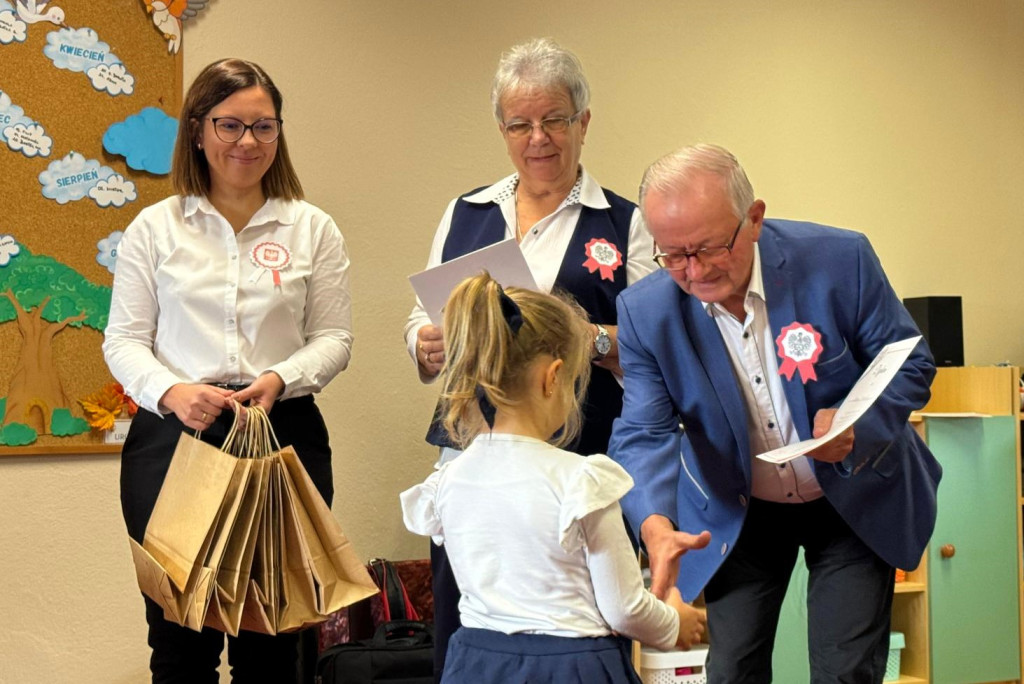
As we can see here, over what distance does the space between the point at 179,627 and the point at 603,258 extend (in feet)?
3.73

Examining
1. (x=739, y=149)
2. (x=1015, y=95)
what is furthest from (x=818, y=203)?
(x=1015, y=95)

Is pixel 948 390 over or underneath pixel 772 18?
underneath

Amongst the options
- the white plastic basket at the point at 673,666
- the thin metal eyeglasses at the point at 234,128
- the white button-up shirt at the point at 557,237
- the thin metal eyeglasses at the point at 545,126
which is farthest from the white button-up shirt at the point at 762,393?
the white plastic basket at the point at 673,666

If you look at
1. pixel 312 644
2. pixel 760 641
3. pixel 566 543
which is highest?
pixel 566 543

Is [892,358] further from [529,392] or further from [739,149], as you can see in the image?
[739,149]

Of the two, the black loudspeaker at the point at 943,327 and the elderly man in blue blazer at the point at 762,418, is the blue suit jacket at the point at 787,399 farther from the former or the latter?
the black loudspeaker at the point at 943,327

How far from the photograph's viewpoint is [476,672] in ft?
5.30

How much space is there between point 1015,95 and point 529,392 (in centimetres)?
395

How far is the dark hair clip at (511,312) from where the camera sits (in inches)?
65.0

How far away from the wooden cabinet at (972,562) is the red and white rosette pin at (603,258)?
6.15 feet

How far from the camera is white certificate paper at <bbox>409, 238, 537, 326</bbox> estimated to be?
2.02 metres

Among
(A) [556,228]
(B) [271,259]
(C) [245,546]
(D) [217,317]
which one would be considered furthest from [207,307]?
(A) [556,228]

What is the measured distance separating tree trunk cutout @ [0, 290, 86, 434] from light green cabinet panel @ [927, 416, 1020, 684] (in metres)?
2.84

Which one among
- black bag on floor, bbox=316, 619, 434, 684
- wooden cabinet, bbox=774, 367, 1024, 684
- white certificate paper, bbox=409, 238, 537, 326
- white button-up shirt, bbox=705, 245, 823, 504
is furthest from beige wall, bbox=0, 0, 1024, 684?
white button-up shirt, bbox=705, 245, 823, 504
